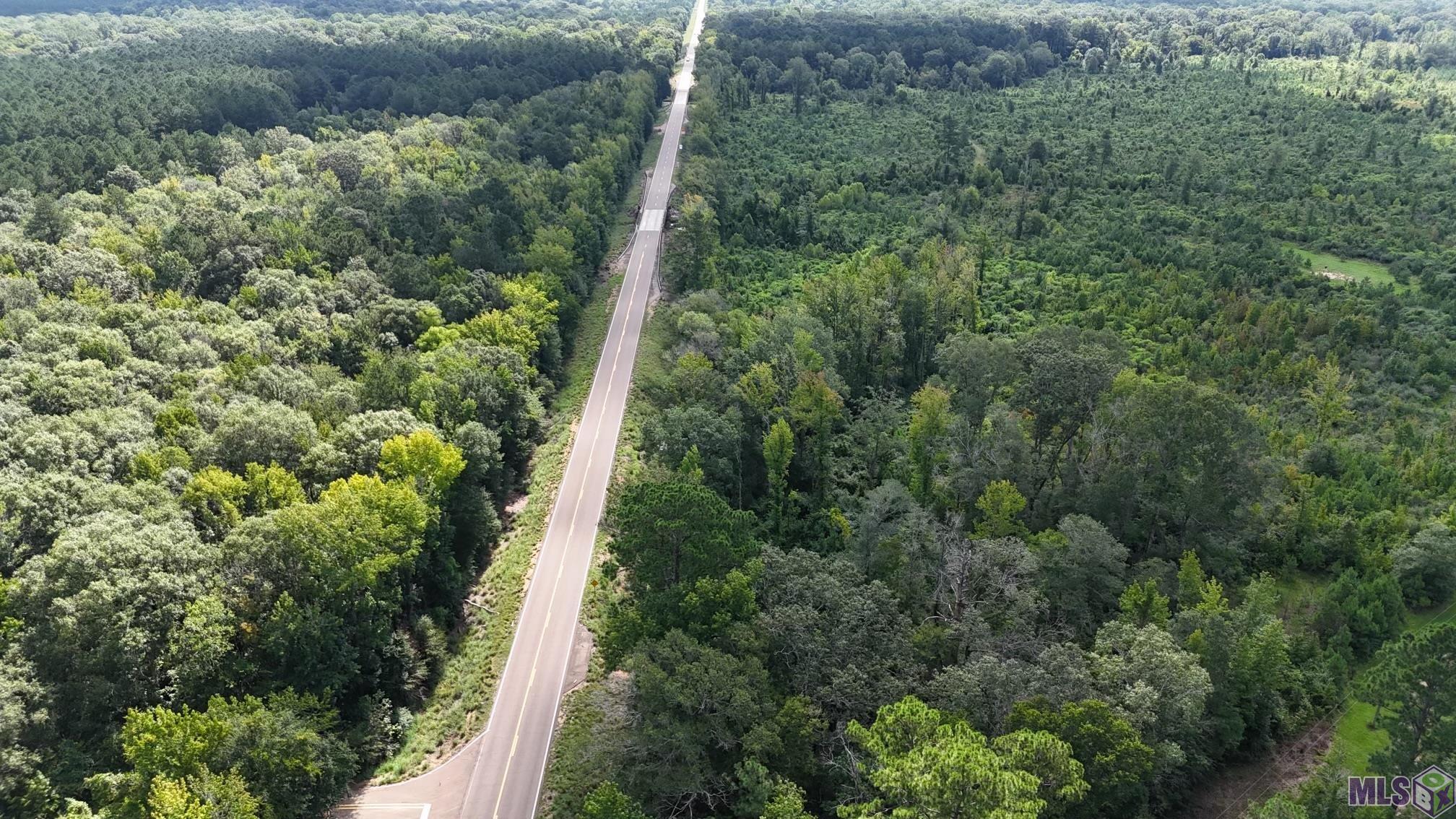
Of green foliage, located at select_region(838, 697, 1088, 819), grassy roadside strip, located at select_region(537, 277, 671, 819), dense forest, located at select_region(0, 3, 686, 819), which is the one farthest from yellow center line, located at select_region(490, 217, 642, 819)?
green foliage, located at select_region(838, 697, 1088, 819)

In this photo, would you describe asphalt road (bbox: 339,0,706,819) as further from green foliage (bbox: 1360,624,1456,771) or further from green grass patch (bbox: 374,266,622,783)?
green foliage (bbox: 1360,624,1456,771)

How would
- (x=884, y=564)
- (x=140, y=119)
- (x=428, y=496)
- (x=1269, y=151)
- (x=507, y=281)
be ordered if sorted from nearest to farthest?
(x=884, y=564)
(x=428, y=496)
(x=507, y=281)
(x=140, y=119)
(x=1269, y=151)

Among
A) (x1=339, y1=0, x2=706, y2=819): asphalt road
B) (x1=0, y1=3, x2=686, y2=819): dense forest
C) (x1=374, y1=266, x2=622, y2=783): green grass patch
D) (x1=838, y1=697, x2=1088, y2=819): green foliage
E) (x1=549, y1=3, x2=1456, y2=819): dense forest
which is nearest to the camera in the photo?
(x1=838, y1=697, x2=1088, y2=819): green foliage

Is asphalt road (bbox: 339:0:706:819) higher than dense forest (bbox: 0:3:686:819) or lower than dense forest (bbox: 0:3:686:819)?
lower

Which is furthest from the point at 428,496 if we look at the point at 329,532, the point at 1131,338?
the point at 1131,338

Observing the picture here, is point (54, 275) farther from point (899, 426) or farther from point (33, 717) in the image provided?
point (899, 426)

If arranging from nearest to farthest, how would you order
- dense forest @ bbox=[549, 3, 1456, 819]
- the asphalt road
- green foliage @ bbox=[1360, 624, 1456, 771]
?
green foliage @ bbox=[1360, 624, 1456, 771]
dense forest @ bbox=[549, 3, 1456, 819]
the asphalt road
